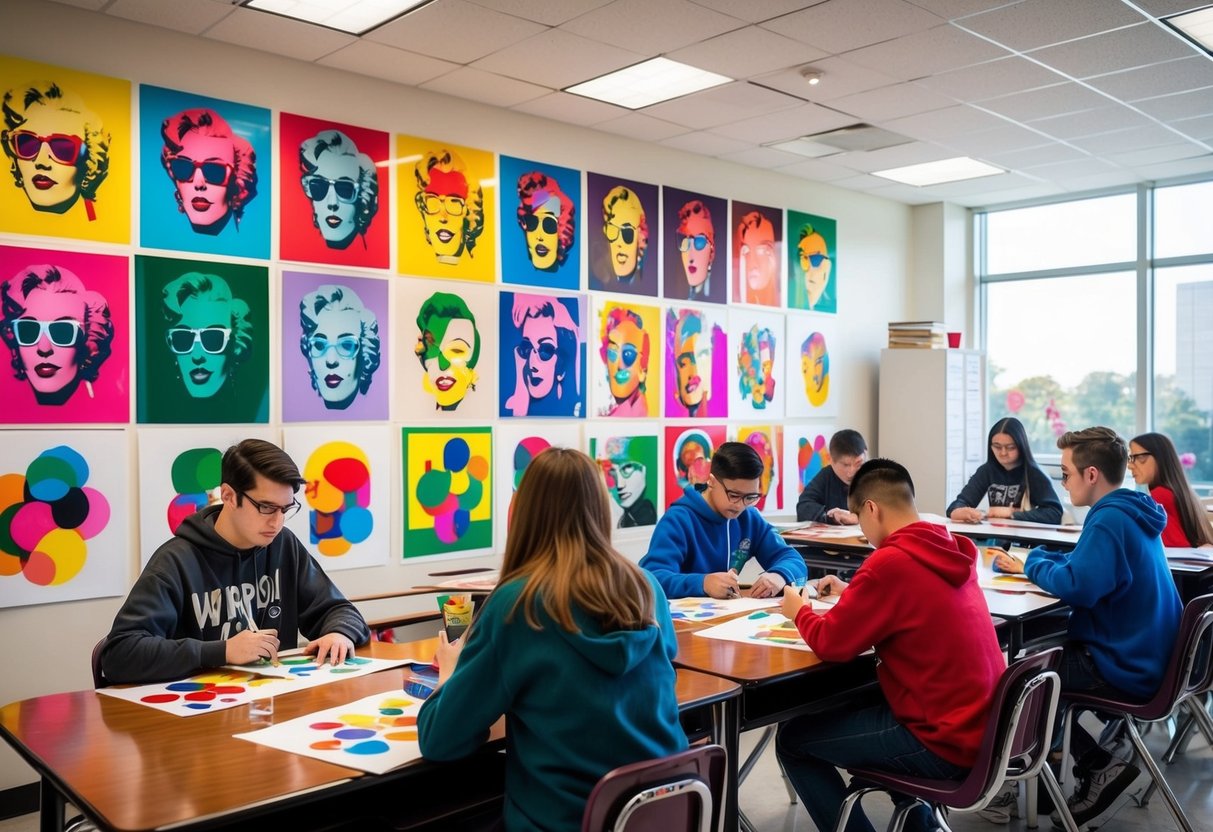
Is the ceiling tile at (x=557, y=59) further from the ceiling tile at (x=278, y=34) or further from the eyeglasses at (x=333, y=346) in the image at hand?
the eyeglasses at (x=333, y=346)

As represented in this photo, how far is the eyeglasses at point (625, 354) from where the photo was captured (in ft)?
19.9

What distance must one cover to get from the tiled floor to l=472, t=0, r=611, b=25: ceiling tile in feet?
10.5

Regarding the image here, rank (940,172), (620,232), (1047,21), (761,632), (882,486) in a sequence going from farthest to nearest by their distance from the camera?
(940,172) < (620,232) < (1047,21) < (761,632) < (882,486)

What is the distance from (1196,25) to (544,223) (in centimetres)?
324

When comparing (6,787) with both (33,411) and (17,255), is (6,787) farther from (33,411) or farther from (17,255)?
(17,255)

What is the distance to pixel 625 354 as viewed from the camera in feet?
20.2

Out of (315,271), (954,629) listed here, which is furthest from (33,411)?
(954,629)

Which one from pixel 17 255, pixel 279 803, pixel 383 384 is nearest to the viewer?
pixel 279 803

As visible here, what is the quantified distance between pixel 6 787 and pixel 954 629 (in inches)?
141

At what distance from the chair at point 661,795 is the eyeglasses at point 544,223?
4.09 m

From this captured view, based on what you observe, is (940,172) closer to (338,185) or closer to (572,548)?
(338,185)

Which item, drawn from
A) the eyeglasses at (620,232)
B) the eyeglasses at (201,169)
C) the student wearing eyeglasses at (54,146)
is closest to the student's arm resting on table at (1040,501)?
the eyeglasses at (620,232)

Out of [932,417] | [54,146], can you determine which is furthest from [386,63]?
[932,417]

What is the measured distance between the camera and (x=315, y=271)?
4746mm
